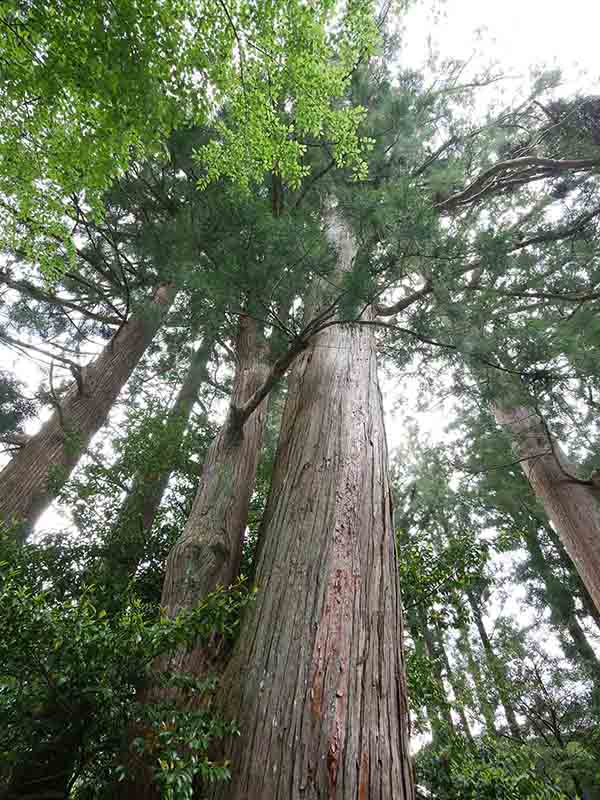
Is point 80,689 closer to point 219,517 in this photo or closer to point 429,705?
point 219,517

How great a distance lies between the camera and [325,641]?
1.49m

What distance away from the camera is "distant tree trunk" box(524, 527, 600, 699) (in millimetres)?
7811

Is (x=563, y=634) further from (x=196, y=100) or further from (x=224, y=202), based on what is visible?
(x=196, y=100)

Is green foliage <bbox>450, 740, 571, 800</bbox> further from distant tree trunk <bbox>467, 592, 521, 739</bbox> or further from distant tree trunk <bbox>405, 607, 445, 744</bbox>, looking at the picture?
distant tree trunk <bbox>467, 592, 521, 739</bbox>

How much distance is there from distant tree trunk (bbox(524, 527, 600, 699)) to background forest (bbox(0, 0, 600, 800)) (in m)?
1.62

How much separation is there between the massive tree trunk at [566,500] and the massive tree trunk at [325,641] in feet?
8.36

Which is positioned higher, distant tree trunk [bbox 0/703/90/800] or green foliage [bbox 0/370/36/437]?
green foliage [bbox 0/370/36/437]

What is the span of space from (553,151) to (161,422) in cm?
604

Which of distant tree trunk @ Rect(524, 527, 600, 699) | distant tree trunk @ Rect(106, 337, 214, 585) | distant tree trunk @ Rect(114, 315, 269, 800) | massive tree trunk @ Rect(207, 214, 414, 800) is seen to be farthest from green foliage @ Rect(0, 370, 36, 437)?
distant tree trunk @ Rect(524, 527, 600, 699)

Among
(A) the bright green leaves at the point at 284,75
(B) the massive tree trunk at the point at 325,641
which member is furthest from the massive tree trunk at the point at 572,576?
(A) the bright green leaves at the point at 284,75

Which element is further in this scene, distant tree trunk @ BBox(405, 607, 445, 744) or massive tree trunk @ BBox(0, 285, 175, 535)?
massive tree trunk @ BBox(0, 285, 175, 535)

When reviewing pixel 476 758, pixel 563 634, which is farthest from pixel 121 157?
pixel 563 634

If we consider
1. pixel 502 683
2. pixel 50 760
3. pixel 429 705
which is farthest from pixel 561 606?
pixel 50 760

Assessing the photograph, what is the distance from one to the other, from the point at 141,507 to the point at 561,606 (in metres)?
8.77
